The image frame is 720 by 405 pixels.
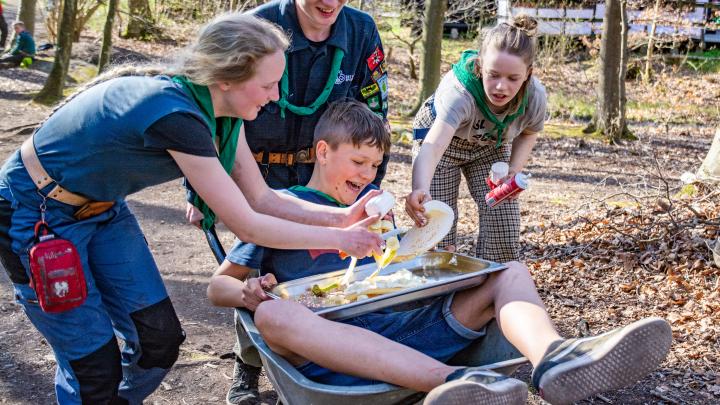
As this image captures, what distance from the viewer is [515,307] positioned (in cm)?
228

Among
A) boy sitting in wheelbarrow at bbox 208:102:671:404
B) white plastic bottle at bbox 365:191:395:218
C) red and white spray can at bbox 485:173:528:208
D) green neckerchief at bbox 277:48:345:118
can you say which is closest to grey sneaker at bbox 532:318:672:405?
boy sitting in wheelbarrow at bbox 208:102:671:404

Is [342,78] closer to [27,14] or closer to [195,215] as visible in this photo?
[195,215]

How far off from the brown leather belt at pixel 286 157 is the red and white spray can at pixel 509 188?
30.1 inches

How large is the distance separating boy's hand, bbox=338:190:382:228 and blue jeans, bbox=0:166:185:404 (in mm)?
650

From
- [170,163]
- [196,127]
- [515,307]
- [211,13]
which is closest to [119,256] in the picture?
[170,163]

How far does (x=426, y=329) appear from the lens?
2459 mm

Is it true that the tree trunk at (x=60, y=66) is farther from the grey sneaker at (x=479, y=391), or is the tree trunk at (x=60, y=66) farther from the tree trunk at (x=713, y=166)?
the grey sneaker at (x=479, y=391)

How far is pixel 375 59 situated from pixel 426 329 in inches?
53.2

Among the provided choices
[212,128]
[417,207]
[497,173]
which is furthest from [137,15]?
[212,128]

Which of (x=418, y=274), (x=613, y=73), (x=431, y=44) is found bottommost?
(x=418, y=274)

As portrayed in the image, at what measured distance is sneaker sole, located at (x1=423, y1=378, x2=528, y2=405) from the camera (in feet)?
6.05

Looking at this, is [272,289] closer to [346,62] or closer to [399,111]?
[346,62]

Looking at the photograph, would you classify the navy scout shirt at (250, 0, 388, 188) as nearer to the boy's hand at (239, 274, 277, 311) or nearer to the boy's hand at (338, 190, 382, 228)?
the boy's hand at (338, 190, 382, 228)

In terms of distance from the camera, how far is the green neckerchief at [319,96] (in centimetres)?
307
